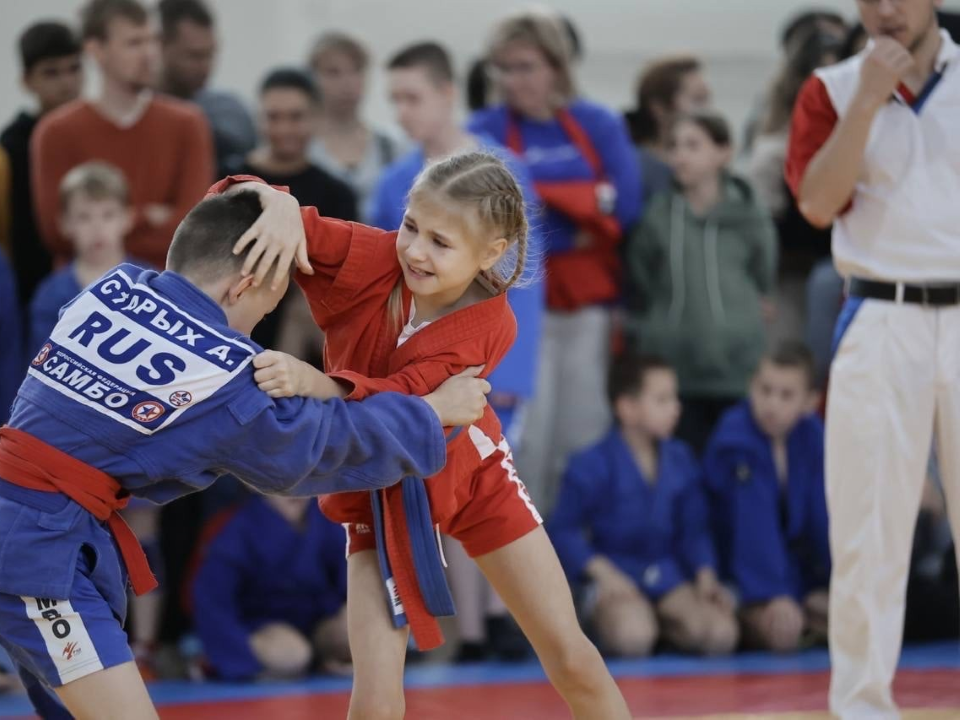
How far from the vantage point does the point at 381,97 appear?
9.02 m

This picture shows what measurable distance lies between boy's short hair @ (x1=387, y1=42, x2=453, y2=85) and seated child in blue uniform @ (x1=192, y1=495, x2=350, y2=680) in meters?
1.82

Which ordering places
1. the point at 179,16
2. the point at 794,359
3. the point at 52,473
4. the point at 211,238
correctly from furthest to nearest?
the point at 179,16 < the point at 794,359 < the point at 211,238 < the point at 52,473

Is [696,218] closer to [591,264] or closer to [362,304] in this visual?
[591,264]

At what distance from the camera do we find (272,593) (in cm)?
526

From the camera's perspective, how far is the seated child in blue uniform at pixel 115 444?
2.55 meters

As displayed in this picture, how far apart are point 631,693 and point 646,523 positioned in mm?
1101

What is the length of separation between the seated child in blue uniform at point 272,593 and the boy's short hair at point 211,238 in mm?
2573

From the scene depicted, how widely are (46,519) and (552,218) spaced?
3446mm

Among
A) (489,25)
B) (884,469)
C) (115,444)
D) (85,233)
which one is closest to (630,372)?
(884,469)

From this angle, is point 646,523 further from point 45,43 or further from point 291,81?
point 45,43

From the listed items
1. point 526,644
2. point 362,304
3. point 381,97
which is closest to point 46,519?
point 362,304

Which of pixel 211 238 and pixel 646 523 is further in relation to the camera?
pixel 646 523

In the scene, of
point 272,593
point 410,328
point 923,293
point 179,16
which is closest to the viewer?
point 410,328

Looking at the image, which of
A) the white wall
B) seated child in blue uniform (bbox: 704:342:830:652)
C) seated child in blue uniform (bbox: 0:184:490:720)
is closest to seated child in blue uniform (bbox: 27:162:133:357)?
seated child in blue uniform (bbox: 0:184:490:720)
